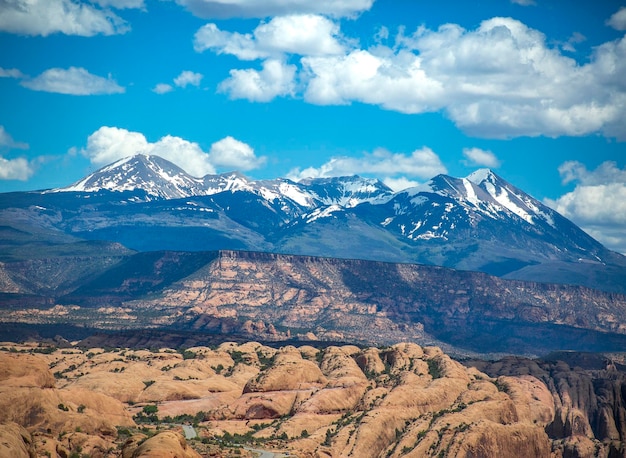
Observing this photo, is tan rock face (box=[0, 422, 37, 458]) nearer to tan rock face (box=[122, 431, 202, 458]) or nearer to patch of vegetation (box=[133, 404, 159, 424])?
tan rock face (box=[122, 431, 202, 458])

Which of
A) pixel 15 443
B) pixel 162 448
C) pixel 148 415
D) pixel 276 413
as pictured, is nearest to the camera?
pixel 162 448

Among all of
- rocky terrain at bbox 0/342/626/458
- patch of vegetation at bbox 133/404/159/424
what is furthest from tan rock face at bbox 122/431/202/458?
patch of vegetation at bbox 133/404/159/424

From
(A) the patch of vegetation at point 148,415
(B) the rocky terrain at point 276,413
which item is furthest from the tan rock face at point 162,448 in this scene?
(A) the patch of vegetation at point 148,415

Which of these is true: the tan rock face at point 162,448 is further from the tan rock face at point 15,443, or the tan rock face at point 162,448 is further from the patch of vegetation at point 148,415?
the patch of vegetation at point 148,415

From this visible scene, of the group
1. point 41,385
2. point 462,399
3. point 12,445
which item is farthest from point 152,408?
point 12,445

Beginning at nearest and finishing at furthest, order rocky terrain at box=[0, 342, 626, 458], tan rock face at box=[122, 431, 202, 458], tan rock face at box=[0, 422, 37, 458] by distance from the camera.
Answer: tan rock face at box=[122, 431, 202, 458] < tan rock face at box=[0, 422, 37, 458] < rocky terrain at box=[0, 342, 626, 458]

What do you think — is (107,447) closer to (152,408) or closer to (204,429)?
(204,429)

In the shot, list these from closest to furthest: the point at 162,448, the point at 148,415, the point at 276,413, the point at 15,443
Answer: the point at 162,448 < the point at 15,443 < the point at 148,415 < the point at 276,413

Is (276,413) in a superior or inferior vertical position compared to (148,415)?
superior

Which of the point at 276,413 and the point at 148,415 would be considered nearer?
the point at 148,415

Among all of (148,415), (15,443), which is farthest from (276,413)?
(15,443)

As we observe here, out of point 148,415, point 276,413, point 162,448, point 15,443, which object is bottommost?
point 148,415

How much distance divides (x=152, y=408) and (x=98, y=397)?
19.0 metres

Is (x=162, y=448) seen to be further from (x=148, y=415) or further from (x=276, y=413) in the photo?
(x=276, y=413)
